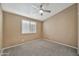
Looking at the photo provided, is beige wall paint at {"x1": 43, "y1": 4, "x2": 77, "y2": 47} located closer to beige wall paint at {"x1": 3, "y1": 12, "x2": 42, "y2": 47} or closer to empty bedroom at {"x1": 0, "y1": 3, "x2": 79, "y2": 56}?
empty bedroom at {"x1": 0, "y1": 3, "x2": 79, "y2": 56}

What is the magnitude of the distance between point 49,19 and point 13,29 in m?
3.02

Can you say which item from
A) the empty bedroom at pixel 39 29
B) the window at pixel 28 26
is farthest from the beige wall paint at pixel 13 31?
the window at pixel 28 26

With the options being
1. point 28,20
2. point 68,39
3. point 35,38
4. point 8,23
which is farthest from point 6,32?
point 68,39

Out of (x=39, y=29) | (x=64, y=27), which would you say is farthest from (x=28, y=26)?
(x=64, y=27)

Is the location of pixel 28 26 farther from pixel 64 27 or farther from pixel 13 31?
pixel 64 27

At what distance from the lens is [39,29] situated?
623cm

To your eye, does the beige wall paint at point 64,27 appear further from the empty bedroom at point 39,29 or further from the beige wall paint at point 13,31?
the beige wall paint at point 13,31

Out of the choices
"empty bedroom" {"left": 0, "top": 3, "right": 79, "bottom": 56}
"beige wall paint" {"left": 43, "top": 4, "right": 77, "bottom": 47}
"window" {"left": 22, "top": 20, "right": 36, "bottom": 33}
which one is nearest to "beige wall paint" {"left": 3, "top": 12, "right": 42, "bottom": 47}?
"empty bedroom" {"left": 0, "top": 3, "right": 79, "bottom": 56}

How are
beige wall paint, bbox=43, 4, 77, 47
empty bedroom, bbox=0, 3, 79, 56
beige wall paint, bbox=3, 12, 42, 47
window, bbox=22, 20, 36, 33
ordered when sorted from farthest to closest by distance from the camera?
window, bbox=22, 20, 36, 33, beige wall paint, bbox=43, 4, 77, 47, beige wall paint, bbox=3, 12, 42, 47, empty bedroom, bbox=0, 3, 79, 56

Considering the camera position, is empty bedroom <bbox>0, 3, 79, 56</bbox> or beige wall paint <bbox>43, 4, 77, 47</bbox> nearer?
empty bedroom <bbox>0, 3, 79, 56</bbox>

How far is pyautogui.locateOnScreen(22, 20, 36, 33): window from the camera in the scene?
4.79 meters

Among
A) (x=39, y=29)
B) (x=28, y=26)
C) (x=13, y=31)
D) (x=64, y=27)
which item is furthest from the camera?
(x=39, y=29)

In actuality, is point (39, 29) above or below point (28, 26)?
below

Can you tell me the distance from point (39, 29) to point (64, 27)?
2.47 meters
